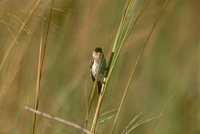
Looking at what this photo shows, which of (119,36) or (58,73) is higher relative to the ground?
(119,36)

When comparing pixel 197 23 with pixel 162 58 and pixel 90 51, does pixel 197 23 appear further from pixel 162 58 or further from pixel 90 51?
pixel 90 51

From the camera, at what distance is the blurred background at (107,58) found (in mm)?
3539

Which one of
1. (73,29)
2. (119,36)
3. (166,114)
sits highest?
(119,36)

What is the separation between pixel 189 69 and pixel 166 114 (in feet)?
2.18

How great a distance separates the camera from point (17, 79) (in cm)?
366

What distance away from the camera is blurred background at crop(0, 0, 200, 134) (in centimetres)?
354

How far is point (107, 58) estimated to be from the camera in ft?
13.3

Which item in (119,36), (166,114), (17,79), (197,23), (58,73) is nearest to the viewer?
(119,36)

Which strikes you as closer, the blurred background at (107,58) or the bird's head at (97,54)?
the blurred background at (107,58)

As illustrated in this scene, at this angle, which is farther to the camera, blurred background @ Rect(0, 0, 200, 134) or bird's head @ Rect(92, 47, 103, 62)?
bird's head @ Rect(92, 47, 103, 62)

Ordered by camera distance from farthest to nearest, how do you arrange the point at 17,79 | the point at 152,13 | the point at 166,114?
the point at 152,13
the point at 166,114
the point at 17,79

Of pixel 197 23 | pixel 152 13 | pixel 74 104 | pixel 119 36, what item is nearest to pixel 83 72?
pixel 74 104

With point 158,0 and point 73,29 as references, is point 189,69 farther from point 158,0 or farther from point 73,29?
→ point 73,29

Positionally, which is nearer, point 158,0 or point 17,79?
point 17,79
